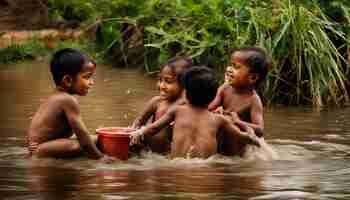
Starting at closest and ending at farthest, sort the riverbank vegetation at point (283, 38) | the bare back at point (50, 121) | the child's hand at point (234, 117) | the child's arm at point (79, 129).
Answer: the child's arm at point (79, 129)
the bare back at point (50, 121)
the child's hand at point (234, 117)
the riverbank vegetation at point (283, 38)

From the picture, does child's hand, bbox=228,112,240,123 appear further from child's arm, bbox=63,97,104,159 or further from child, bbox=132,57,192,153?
child's arm, bbox=63,97,104,159

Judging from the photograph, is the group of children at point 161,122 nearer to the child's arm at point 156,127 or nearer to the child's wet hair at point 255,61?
the child's arm at point 156,127

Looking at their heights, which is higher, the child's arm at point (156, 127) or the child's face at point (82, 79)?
the child's face at point (82, 79)

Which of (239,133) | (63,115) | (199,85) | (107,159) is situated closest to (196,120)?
(199,85)

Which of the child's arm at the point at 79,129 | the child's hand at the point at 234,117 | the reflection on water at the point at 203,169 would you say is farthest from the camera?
the child's hand at the point at 234,117

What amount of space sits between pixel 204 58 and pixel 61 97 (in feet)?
15.0

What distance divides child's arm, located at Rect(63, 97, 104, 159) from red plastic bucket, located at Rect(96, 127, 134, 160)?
0.27 feet

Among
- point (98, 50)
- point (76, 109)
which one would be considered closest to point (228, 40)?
point (76, 109)

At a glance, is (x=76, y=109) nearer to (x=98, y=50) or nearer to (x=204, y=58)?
(x=204, y=58)

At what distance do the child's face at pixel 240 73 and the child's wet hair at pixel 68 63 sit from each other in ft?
4.20

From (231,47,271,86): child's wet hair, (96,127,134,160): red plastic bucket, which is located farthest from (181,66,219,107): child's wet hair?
(231,47,271,86): child's wet hair

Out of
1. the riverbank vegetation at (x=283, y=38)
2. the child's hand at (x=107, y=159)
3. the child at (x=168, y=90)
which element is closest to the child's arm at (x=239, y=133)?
the child at (x=168, y=90)

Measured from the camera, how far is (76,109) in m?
6.72

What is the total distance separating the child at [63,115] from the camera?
6703 mm
